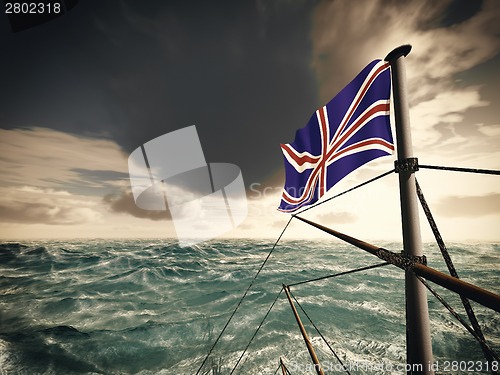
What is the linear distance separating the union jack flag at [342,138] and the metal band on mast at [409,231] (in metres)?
0.46

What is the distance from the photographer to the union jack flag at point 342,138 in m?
3.10

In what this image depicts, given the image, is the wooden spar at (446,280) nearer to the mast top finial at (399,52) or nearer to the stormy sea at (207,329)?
the mast top finial at (399,52)

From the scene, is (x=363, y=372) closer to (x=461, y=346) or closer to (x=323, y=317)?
(x=323, y=317)

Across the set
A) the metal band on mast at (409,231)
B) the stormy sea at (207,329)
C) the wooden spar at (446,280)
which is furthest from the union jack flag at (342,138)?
the stormy sea at (207,329)

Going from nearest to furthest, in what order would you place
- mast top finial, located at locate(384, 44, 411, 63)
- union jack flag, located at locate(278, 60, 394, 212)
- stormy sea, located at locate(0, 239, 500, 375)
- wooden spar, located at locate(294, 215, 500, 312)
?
wooden spar, located at locate(294, 215, 500, 312)
mast top finial, located at locate(384, 44, 411, 63)
union jack flag, located at locate(278, 60, 394, 212)
stormy sea, located at locate(0, 239, 500, 375)

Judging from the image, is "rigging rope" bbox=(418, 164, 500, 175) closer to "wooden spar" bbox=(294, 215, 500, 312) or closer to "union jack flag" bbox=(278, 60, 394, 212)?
"union jack flag" bbox=(278, 60, 394, 212)

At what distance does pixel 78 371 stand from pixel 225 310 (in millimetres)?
14365

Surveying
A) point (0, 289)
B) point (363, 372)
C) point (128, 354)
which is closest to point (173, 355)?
point (128, 354)

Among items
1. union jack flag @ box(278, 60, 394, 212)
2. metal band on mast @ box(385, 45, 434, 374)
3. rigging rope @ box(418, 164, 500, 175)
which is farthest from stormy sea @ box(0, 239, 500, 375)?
rigging rope @ box(418, 164, 500, 175)

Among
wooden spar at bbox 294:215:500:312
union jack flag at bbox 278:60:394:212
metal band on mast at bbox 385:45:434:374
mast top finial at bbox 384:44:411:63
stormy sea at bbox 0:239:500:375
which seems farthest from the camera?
stormy sea at bbox 0:239:500:375

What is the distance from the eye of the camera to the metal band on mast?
7.37ft

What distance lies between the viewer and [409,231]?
7.85 ft

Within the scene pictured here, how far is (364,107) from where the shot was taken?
3318 millimetres

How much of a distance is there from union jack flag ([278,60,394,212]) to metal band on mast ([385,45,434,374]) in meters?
0.46
